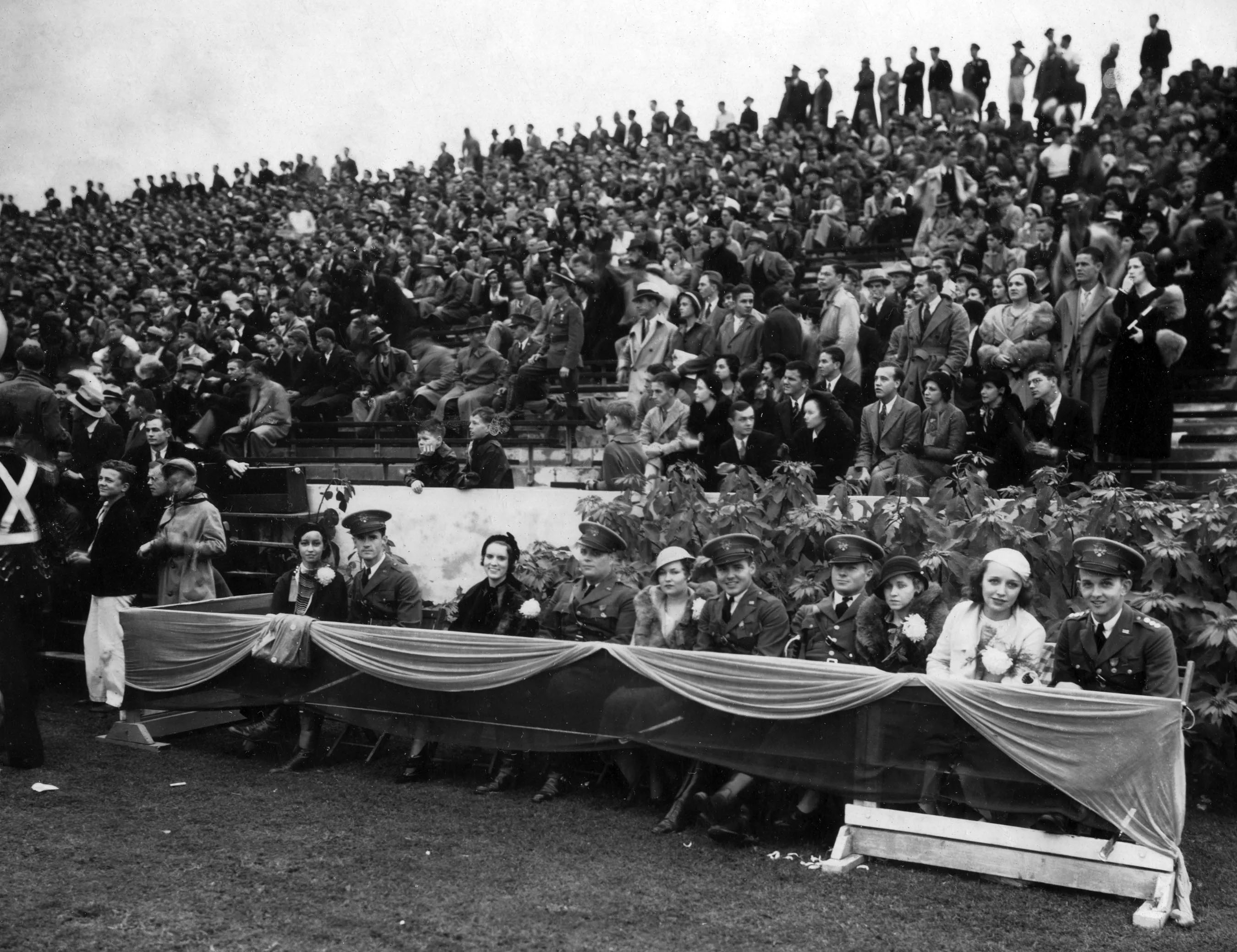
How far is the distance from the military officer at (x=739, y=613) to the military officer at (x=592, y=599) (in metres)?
0.75

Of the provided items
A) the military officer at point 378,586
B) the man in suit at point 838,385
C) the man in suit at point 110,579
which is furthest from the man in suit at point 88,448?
the man in suit at point 838,385

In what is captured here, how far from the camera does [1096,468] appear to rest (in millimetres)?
8852

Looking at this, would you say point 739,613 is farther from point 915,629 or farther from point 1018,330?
point 1018,330

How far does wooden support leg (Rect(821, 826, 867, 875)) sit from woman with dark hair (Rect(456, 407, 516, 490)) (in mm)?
5434

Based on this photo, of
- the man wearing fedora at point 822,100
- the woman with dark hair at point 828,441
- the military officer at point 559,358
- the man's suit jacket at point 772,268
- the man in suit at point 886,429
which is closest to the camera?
the man in suit at point 886,429

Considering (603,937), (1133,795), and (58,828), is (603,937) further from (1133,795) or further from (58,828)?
(58,828)

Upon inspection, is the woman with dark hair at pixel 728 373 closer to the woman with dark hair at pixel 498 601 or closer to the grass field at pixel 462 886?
the woman with dark hair at pixel 498 601

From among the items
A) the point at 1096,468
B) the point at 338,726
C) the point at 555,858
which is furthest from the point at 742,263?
the point at 555,858

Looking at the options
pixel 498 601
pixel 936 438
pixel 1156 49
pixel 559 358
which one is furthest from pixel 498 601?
pixel 1156 49

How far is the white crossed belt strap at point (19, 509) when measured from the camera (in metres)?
7.49

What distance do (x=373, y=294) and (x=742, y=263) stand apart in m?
4.85

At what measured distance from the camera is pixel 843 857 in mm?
5945

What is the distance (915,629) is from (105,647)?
642 centimetres

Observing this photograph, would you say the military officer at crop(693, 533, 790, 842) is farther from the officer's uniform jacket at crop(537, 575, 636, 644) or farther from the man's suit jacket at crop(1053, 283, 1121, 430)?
the man's suit jacket at crop(1053, 283, 1121, 430)
